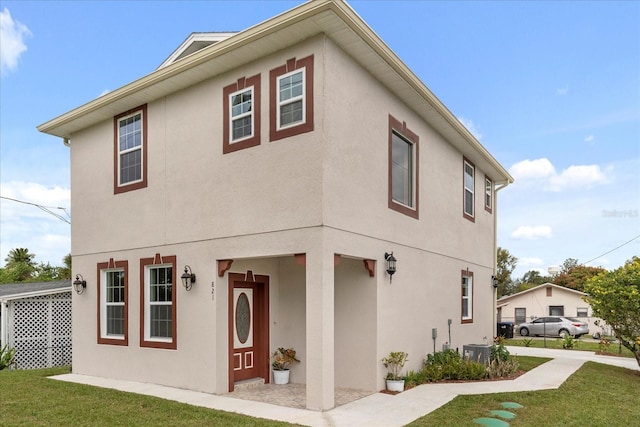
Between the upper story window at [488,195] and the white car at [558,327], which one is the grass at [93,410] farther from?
the white car at [558,327]

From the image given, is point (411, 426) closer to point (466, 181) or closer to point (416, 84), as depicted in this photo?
point (416, 84)

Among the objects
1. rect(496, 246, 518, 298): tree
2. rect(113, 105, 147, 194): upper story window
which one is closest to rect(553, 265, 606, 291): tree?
rect(496, 246, 518, 298): tree

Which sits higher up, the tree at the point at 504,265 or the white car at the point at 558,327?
the tree at the point at 504,265

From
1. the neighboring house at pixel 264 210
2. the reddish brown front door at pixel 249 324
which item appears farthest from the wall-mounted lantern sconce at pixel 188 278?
the reddish brown front door at pixel 249 324

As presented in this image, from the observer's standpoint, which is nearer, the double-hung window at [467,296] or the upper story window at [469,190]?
the double-hung window at [467,296]

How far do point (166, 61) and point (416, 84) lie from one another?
5.85m

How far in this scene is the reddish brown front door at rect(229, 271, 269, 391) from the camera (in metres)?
9.48

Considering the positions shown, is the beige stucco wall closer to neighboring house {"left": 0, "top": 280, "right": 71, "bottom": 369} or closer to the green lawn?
the green lawn

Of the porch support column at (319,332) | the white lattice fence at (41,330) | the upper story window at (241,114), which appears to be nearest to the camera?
the porch support column at (319,332)

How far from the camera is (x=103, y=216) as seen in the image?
1155 cm

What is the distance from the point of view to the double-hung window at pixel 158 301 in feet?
32.4

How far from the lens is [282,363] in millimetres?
9805

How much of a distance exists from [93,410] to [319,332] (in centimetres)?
388

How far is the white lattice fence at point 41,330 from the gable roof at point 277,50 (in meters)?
4.69
